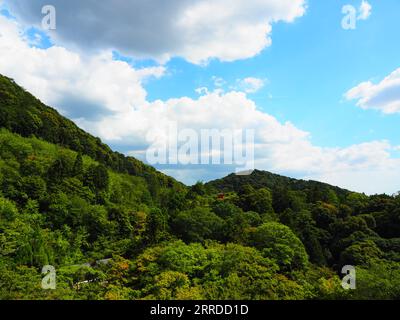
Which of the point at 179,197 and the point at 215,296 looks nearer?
the point at 215,296

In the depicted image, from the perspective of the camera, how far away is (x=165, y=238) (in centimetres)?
2591

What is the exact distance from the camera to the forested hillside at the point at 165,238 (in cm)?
1619

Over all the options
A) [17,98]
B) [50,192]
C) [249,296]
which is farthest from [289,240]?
[17,98]

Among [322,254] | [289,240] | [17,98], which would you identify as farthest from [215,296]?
[17,98]

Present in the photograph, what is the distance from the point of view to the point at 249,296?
14.8 metres

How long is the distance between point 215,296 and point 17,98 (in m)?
56.4

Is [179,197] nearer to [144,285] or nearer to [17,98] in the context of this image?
[144,285]

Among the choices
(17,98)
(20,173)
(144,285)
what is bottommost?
(144,285)

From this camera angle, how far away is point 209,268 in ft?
60.0

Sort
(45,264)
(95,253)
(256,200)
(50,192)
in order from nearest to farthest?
1. (45,264)
2. (95,253)
3. (50,192)
4. (256,200)

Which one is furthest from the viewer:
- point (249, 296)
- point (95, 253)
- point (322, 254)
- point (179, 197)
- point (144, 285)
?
point (179, 197)

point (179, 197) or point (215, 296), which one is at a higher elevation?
point (179, 197)

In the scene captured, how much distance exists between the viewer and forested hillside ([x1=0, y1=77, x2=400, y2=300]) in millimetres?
16188

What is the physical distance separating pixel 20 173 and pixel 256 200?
2545 cm
